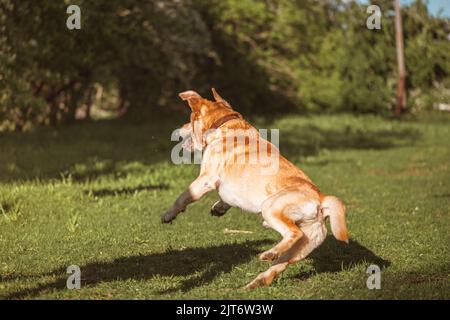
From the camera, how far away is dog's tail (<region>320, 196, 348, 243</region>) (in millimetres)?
6693

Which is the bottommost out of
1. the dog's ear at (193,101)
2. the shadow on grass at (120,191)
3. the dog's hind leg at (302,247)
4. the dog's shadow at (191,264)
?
the dog's shadow at (191,264)

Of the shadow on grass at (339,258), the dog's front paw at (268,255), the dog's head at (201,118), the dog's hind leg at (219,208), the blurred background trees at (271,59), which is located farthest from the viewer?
the blurred background trees at (271,59)

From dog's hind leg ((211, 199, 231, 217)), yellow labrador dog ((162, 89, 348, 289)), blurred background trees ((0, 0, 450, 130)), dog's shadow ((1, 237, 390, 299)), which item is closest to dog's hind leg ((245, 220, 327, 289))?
yellow labrador dog ((162, 89, 348, 289))

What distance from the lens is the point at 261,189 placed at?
7.00 metres

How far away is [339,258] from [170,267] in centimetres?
196

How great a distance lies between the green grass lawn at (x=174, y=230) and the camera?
712cm

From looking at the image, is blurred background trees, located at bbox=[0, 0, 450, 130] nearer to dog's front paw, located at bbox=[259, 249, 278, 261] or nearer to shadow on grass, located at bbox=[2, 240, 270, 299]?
shadow on grass, located at bbox=[2, 240, 270, 299]

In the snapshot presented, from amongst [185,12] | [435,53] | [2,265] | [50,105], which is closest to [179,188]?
[2,265]

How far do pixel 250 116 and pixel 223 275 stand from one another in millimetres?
22638

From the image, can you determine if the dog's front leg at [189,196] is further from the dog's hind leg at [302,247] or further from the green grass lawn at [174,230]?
the dog's hind leg at [302,247]

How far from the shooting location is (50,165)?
15609mm

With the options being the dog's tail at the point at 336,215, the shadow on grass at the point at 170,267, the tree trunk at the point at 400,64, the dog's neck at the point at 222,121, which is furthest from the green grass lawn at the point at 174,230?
the tree trunk at the point at 400,64

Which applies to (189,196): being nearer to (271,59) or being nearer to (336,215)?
(336,215)

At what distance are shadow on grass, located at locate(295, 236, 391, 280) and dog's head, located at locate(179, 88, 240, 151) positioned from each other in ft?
5.69
